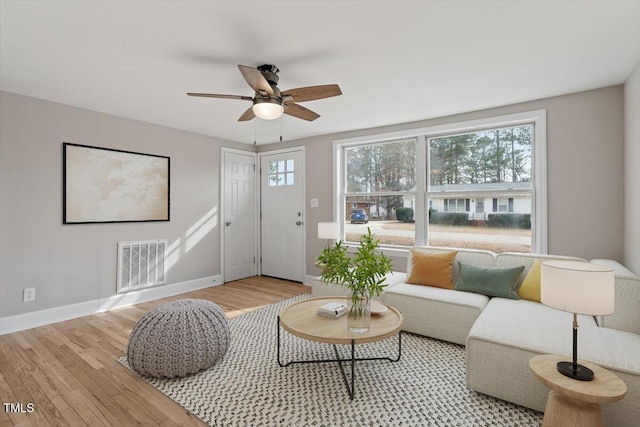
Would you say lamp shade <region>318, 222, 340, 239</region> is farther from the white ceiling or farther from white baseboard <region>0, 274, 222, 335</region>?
white baseboard <region>0, 274, 222, 335</region>

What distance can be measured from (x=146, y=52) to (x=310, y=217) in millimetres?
3145

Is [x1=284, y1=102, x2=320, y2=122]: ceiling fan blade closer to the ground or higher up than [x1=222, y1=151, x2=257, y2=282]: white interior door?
higher up

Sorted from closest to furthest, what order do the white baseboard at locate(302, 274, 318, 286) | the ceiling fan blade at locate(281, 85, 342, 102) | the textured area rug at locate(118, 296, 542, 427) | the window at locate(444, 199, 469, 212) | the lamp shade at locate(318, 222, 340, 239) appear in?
the textured area rug at locate(118, 296, 542, 427) < the ceiling fan blade at locate(281, 85, 342, 102) < the window at locate(444, 199, 469, 212) < the lamp shade at locate(318, 222, 340, 239) < the white baseboard at locate(302, 274, 318, 286)

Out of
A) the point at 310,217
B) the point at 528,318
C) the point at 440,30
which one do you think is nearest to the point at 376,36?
the point at 440,30

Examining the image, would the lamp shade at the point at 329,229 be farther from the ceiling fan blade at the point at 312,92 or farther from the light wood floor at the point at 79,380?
the light wood floor at the point at 79,380

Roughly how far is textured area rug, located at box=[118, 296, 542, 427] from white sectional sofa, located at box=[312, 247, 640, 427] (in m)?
0.14

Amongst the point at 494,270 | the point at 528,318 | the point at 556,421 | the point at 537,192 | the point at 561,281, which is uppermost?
the point at 537,192

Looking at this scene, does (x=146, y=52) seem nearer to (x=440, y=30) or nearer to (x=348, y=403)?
(x=440, y=30)

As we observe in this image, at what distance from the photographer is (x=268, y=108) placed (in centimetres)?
242

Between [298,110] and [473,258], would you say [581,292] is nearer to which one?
[473,258]

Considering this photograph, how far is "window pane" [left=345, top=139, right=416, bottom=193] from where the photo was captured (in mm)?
4188

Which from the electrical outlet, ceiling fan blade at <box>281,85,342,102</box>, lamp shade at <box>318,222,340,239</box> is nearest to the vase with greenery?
ceiling fan blade at <box>281,85,342,102</box>

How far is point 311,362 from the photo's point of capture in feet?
7.81

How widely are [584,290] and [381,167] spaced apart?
3166mm
